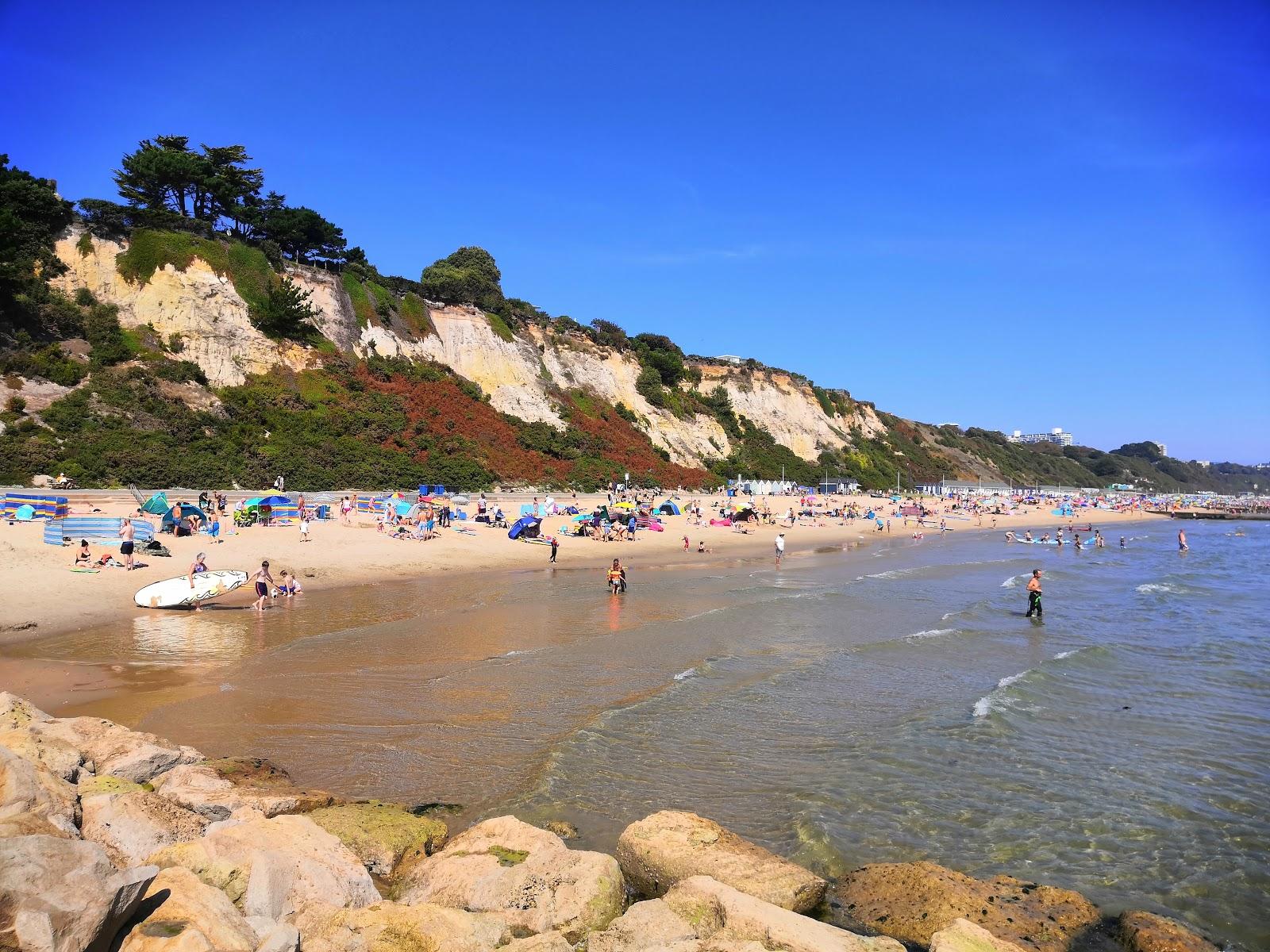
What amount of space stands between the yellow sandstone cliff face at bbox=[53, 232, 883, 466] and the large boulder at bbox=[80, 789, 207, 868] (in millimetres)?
39908

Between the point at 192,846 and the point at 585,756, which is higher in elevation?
the point at 192,846

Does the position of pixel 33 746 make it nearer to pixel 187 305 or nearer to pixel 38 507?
→ pixel 38 507

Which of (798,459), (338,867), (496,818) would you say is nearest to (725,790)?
(496,818)

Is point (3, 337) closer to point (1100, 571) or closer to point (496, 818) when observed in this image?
point (496, 818)

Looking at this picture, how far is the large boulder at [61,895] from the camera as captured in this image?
3766 mm

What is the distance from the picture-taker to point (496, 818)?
6094mm

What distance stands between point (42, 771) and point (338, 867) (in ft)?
8.08

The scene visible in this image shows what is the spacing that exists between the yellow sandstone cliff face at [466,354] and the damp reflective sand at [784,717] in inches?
1155

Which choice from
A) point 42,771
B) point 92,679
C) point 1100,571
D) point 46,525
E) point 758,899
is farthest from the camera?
point 1100,571

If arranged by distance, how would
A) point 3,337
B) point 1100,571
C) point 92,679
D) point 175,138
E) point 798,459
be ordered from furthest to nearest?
point 798,459 < point 175,138 < point 3,337 < point 1100,571 < point 92,679

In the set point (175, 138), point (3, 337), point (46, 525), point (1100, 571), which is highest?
point (175, 138)

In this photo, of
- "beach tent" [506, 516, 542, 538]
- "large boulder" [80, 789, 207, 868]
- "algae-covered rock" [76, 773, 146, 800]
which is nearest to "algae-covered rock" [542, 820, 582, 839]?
"large boulder" [80, 789, 207, 868]

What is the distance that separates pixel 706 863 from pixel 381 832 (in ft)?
8.75

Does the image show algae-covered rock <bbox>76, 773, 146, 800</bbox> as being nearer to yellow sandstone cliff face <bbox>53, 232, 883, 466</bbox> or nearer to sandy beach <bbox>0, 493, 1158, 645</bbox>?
sandy beach <bbox>0, 493, 1158, 645</bbox>
